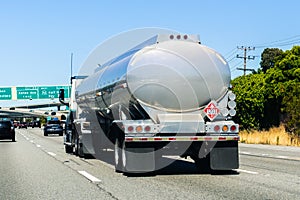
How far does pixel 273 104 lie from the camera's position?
129ft

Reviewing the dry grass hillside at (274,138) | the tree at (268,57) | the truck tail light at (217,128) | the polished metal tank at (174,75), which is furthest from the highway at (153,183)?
the tree at (268,57)

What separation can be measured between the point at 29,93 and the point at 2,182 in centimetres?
6512

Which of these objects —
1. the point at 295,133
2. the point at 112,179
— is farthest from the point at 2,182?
the point at 295,133

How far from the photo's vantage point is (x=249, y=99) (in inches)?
1463

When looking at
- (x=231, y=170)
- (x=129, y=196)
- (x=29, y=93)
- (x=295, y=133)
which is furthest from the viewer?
(x=29, y=93)

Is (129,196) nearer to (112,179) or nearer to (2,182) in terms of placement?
(112,179)

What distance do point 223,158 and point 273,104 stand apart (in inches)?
1077

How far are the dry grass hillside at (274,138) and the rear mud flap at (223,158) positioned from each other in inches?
611

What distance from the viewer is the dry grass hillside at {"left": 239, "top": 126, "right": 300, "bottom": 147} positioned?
28.4 meters

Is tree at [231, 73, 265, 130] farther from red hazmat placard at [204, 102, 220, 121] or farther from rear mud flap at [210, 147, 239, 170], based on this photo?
red hazmat placard at [204, 102, 220, 121]

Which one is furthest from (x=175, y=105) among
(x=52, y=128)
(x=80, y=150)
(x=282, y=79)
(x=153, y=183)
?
(x=52, y=128)

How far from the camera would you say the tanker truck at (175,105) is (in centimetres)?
1261

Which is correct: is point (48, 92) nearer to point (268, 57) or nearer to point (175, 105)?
point (268, 57)

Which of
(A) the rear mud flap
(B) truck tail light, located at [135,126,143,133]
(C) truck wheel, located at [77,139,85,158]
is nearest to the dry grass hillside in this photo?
(C) truck wheel, located at [77,139,85,158]
